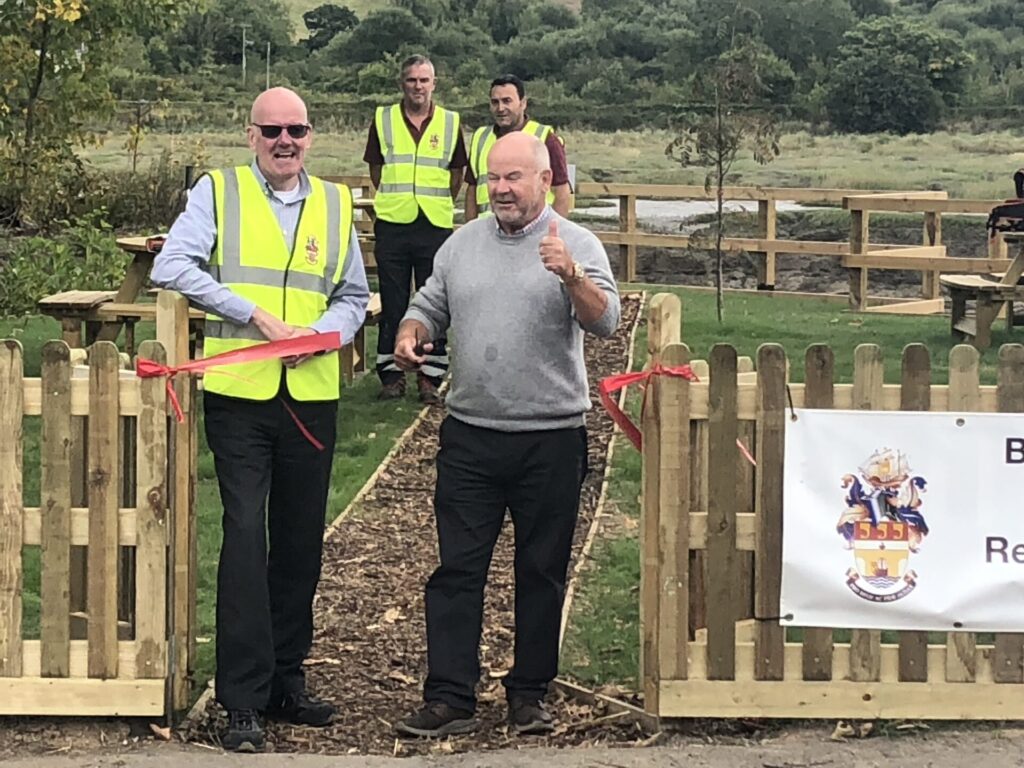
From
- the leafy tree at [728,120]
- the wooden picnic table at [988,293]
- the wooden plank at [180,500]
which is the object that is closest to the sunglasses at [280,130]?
the wooden plank at [180,500]

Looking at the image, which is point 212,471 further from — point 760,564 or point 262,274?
point 760,564

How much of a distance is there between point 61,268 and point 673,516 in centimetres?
1108

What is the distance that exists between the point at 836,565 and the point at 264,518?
6.22 ft


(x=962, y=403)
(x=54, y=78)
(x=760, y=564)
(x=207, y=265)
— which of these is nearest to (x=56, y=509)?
(x=207, y=265)

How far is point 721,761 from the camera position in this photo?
17.4 feet

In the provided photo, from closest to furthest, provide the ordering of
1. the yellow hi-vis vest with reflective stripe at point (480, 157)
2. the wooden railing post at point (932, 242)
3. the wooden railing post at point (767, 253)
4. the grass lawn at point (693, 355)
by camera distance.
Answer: the grass lawn at point (693, 355)
the yellow hi-vis vest with reflective stripe at point (480, 157)
the wooden railing post at point (932, 242)
the wooden railing post at point (767, 253)

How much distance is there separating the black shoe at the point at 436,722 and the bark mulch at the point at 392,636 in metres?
0.03

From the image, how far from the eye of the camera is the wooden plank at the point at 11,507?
5492mm

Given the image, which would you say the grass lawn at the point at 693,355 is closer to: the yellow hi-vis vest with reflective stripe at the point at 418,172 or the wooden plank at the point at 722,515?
the wooden plank at the point at 722,515

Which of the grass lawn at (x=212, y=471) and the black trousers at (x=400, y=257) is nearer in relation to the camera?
the grass lawn at (x=212, y=471)

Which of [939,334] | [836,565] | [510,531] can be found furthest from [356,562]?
[939,334]

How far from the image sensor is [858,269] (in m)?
18.3

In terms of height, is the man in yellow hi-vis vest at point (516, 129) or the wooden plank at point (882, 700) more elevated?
the man in yellow hi-vis vest at point (516, 129)

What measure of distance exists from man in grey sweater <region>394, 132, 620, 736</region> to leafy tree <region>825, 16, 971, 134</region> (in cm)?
6228
